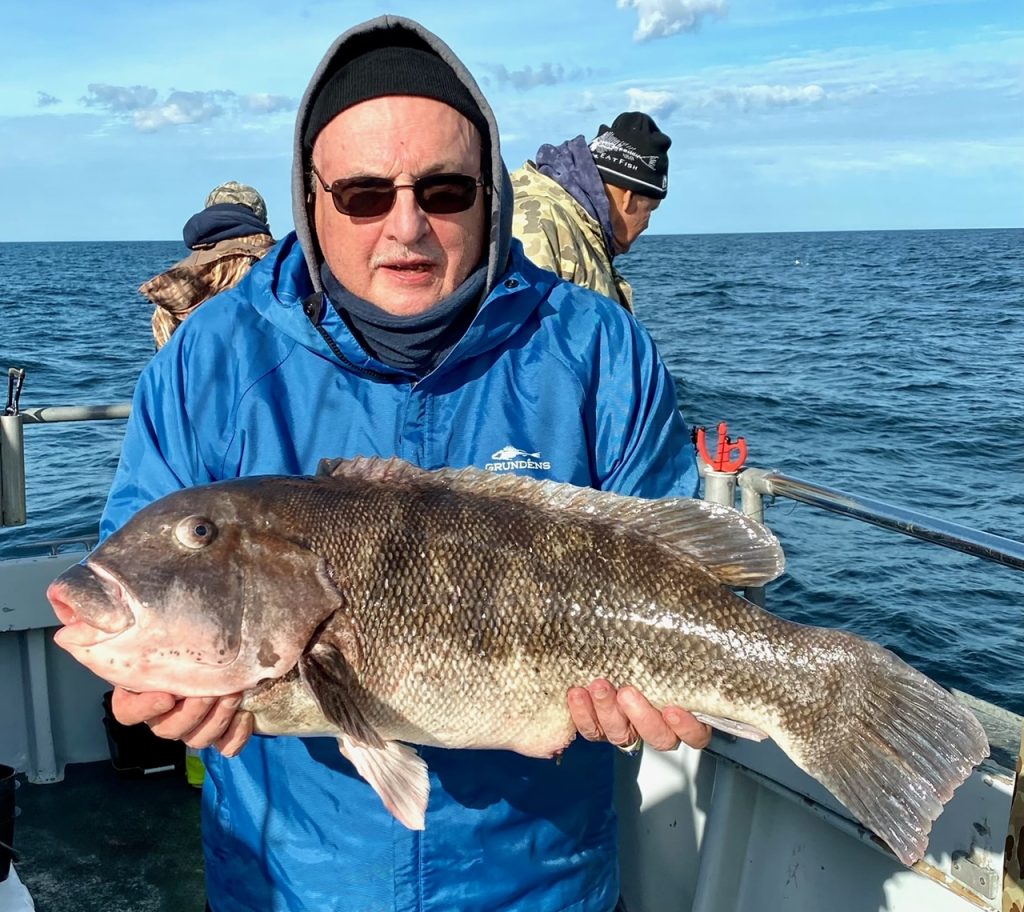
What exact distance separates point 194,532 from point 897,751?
1.71 m

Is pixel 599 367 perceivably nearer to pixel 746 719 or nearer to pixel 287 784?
pixel 746 719

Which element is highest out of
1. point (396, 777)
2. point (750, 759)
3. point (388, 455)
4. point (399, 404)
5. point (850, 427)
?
point (399, 404)

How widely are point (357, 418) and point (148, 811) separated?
3280 millimetres

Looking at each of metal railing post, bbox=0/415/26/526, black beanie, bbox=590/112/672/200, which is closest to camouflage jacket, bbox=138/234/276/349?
metal railing post, bbox=0/415/26/526

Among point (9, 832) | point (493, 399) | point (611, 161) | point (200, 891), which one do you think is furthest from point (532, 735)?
point (611, 161)

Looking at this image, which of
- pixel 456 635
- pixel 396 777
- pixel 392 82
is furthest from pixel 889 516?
pixel 392 82

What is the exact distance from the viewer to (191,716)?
2279mm

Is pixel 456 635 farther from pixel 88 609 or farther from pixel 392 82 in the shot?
pixel 392 82

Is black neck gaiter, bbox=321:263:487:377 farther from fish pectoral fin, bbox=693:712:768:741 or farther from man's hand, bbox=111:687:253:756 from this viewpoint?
fish pectoral fin, bbox=693:712:768:741

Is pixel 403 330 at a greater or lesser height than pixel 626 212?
lesser

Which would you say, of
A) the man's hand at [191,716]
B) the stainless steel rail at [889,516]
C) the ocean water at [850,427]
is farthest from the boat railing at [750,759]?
the man's hand at [191,716]

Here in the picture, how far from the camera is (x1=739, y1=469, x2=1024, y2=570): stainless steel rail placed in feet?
9.70

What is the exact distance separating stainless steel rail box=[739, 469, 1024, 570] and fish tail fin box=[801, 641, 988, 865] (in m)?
0.63

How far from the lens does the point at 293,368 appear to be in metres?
2.62
